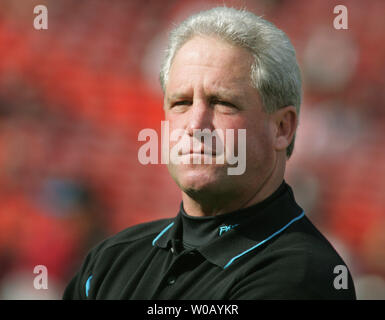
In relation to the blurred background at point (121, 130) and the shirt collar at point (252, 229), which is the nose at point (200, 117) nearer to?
the shirt collar at point (252, 229)

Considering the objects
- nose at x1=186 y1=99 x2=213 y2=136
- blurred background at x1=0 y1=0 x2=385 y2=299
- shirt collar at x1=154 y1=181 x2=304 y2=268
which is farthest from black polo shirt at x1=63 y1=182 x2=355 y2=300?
blurred background at x1=0 y1=0 x2=385 y2=299

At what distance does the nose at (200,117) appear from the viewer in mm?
1237

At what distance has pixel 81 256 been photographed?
3777 millimetres

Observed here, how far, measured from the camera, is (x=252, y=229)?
1291mm

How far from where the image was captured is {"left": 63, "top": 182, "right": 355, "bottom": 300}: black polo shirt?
116cm

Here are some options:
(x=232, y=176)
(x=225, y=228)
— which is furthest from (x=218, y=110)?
(x=225, y=228)

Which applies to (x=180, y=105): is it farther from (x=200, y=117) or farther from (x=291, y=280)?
(x=291, y=280)

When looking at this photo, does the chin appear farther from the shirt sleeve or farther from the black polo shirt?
the shirt sleeve

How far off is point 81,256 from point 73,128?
1.45 meters

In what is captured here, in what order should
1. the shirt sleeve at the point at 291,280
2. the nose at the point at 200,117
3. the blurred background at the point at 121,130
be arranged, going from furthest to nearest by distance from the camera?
1. the blurred background at the point at 121,130
2. the nose at the point at 200,117
3. the shirt sleeve at the point at 291,280

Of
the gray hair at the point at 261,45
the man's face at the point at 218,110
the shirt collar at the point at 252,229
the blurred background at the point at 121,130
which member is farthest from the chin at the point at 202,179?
the blurred background at the point at 121,130

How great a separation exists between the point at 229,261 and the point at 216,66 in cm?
46

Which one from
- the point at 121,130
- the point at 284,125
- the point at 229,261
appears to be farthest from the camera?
the point at 121,130
